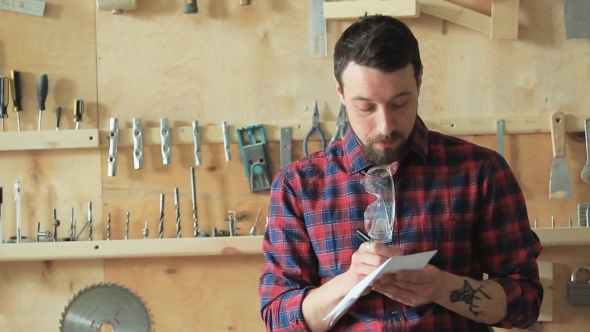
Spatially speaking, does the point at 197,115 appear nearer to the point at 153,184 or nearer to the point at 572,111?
the point at 153,184

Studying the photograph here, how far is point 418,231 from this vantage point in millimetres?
1547

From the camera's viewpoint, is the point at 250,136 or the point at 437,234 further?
the point at 250,136

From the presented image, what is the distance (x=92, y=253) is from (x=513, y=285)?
1.29 metres

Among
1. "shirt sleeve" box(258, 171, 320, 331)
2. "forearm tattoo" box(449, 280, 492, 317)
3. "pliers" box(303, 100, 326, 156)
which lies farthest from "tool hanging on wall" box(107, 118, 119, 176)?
"forearm tattoo" box(449, 280, 492, 317)

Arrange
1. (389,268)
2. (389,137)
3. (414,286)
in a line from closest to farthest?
(389,268)
(414,286)
(389,137)

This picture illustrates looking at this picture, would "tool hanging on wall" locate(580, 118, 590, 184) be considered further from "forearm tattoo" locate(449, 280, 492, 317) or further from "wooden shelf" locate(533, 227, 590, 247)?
"forearm tattoo" locate(449, 280, 492, 317)

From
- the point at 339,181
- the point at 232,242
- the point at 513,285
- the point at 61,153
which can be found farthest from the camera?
the point at 61,153

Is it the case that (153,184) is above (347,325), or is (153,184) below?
above

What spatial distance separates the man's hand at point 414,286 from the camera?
141 centimetres

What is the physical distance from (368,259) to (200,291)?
1.13m

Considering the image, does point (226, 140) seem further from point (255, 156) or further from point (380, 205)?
point (380, 205)

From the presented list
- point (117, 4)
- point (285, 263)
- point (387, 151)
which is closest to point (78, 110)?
point (117, 4)

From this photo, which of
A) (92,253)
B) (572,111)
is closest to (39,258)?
(92,253)

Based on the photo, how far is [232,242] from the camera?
2.28 metres
